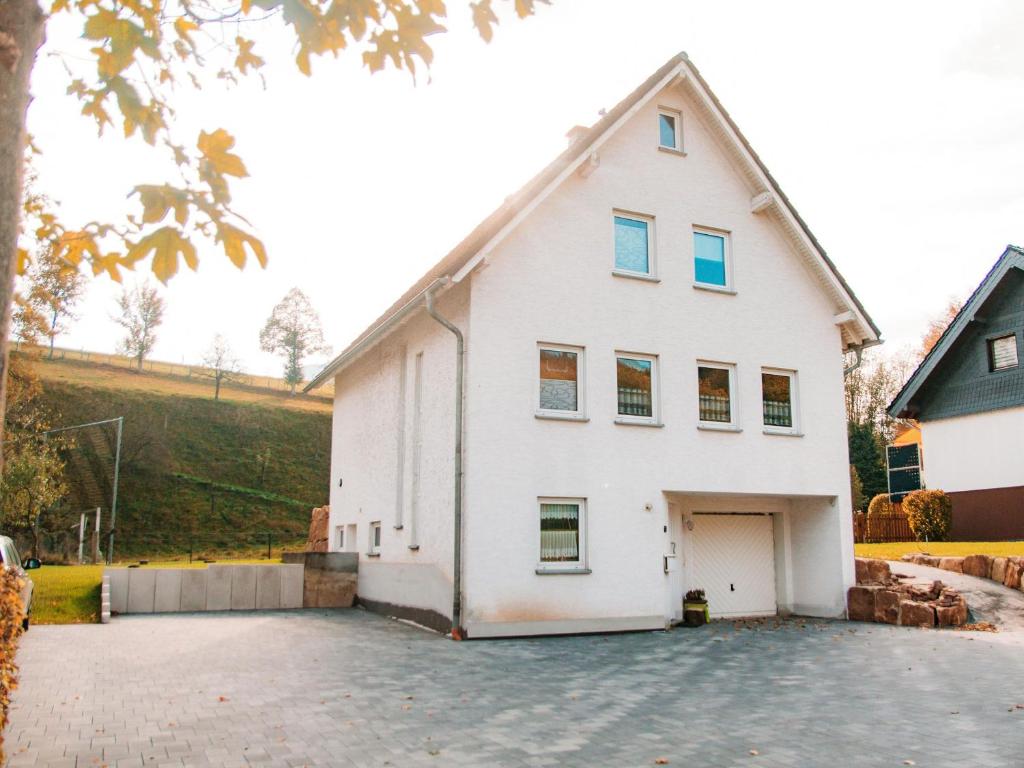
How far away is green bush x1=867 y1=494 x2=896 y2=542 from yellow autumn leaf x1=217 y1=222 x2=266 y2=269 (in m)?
33.7

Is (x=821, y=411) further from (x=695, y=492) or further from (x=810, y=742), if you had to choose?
(x=810, y=742)

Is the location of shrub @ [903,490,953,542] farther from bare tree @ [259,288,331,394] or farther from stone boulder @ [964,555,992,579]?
bare tree @ [259,288,331,394]

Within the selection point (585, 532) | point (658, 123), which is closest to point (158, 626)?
point (585, 532)

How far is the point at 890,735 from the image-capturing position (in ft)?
25.0

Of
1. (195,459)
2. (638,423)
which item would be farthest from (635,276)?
(195,459)

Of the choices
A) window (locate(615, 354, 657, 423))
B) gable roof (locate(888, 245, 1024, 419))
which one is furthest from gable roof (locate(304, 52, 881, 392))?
gable roof (locate(888, 245, 1024, 419))

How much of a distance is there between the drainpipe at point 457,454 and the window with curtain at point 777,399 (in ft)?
21.8

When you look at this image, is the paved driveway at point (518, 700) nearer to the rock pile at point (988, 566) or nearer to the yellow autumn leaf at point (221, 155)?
the yellow autumn leaf at point (221, 155)

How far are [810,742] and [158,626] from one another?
12747 mm

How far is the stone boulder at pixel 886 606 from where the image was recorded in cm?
1661

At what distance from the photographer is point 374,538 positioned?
66.3 ft

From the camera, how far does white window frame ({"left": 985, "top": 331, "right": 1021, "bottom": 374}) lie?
28.7 meters

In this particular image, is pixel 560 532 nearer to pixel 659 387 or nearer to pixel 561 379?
pixel 561 379

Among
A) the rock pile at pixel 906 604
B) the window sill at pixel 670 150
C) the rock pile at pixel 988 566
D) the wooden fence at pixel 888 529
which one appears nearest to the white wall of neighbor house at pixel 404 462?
the window sill at pixel 670 150
